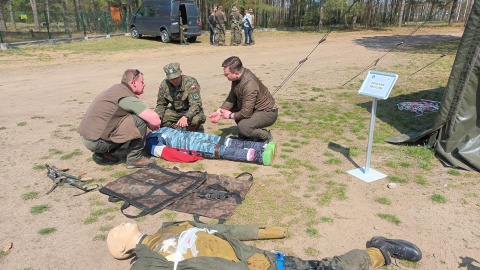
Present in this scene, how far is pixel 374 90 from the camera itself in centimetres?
356

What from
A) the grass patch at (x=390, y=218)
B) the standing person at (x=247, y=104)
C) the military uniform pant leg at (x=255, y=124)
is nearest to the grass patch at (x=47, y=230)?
the standing person at (x=247, y=104)

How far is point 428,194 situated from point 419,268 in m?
1.20

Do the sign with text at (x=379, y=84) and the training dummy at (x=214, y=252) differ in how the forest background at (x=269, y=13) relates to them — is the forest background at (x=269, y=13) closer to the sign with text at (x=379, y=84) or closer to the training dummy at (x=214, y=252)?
the sign with text at (x=379, y=84)

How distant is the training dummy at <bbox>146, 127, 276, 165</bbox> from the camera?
4.29 meters

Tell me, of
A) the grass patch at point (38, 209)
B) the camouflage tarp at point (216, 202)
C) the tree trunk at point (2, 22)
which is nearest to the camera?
the camouflage tarp at point (216, 202)

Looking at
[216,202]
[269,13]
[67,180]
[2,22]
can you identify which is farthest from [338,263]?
[269,13]

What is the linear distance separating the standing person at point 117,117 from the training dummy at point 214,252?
5.19 feet

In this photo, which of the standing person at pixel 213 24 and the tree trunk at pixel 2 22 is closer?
the tree trunk at pixel 2 22

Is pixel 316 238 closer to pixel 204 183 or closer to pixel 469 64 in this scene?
pixel 204 183

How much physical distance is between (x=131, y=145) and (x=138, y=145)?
80mm

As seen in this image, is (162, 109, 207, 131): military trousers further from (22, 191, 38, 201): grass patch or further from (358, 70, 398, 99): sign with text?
(358, 70, 398, 99): sign with text

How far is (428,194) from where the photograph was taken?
3.59 metres

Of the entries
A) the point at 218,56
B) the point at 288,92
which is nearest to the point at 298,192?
the point at 288,92

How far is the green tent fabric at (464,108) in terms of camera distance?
402 cm
